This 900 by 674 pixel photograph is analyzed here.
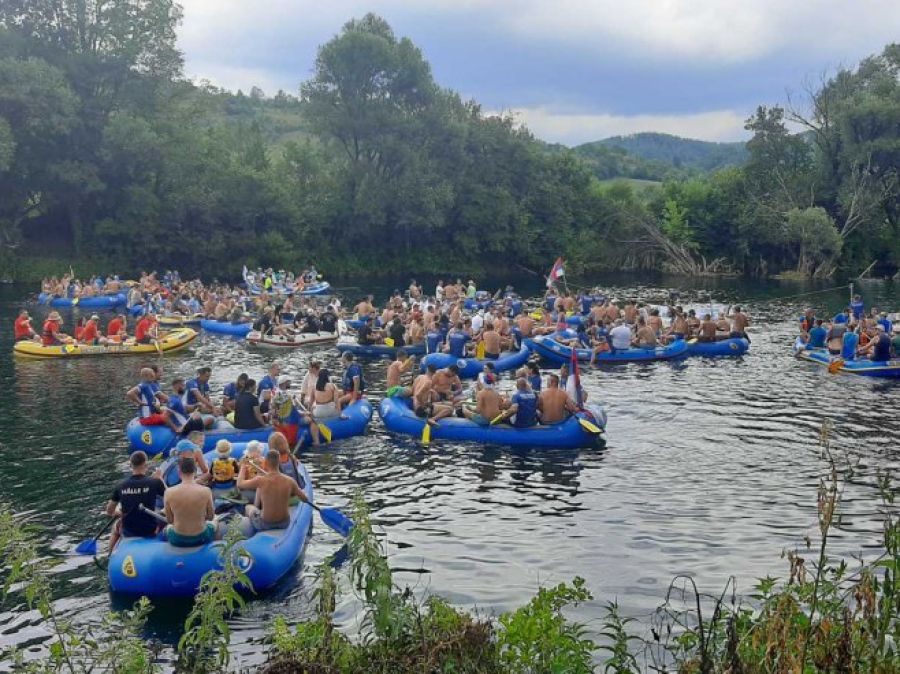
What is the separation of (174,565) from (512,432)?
23.3 feet

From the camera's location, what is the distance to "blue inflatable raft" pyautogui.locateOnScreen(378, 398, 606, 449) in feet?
47.4

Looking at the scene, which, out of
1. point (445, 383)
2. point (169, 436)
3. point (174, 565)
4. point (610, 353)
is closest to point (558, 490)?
point (445, 383)

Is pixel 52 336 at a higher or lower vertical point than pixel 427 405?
higher

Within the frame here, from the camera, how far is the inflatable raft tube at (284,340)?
24.8 meters

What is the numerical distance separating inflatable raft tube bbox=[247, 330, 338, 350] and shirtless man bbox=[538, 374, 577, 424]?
→ 11.9 metres

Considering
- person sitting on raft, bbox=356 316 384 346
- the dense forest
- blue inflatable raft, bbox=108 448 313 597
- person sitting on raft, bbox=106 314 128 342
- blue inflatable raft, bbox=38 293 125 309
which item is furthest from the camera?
the dense forest

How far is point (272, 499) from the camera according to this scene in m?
9.81

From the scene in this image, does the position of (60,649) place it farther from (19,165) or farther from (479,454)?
(19,165)

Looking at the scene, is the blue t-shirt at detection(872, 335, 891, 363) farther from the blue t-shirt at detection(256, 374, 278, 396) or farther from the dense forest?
the dense forest

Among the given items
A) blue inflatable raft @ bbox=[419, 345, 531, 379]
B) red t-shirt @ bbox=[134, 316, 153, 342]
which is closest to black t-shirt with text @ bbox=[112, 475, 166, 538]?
blue inflatable raft @ bbox=[419, 345, 531, 379]

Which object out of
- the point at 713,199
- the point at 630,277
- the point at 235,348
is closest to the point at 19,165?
the point at 235,348

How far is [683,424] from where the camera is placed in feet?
52.8

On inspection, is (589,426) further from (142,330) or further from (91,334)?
(91,334)

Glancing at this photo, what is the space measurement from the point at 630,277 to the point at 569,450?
40.1 metres
